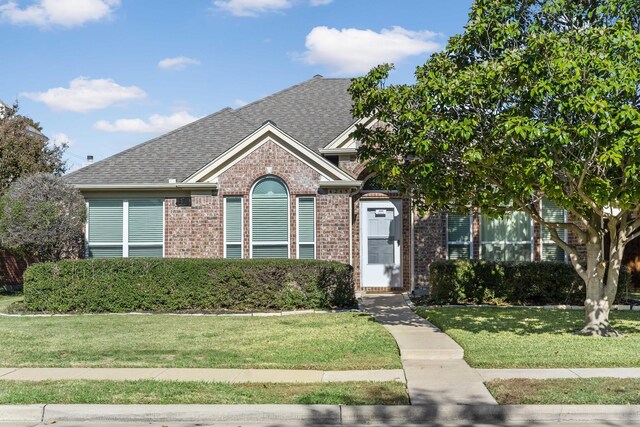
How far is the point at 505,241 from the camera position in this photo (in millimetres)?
18359

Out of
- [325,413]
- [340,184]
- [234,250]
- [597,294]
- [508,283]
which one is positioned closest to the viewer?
[325,413]

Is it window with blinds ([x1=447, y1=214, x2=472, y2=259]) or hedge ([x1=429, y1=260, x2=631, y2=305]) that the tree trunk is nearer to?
hedge ([x1=429, y1=260, x2=631, y2=305])

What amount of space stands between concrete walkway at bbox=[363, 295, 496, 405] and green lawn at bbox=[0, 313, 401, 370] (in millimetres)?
313

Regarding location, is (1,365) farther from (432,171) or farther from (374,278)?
(374,278)

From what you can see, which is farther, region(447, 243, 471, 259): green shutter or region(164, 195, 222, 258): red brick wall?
region(447, 243, 471, 259): green shutter

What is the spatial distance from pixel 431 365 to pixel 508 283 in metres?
7.26

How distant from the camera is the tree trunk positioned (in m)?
11.5

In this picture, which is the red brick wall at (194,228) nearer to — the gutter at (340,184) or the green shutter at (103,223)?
the green shutter at (103,223)

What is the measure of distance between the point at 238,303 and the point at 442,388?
8013 millimetres

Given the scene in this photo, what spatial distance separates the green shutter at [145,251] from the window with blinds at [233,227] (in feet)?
6.32

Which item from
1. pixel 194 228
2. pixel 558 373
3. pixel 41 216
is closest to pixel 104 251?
pixel 41 216

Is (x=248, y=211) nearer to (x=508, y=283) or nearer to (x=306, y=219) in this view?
(x=306, y=219)

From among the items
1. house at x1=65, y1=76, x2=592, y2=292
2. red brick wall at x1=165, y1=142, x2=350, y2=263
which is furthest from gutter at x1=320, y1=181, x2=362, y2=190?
red brick wall at x1=165, y1=142, x2=350, y2=263

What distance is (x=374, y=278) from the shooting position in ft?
62.0
